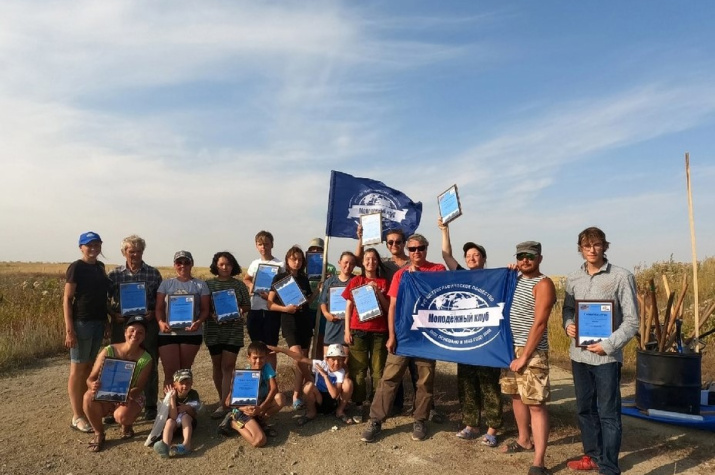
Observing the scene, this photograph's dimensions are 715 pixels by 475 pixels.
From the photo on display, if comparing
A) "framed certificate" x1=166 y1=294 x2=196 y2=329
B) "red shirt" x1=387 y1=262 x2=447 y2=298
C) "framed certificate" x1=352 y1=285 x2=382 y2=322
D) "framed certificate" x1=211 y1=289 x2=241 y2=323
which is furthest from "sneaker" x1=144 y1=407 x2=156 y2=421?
"red shirt" x1=387 y1=262 x2=447 y2=298

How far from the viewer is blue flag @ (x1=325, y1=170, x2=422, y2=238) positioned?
7.97 meters

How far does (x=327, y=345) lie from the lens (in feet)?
21.8

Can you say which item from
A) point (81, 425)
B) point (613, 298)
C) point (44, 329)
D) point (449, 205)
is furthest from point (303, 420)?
point (44, 329)

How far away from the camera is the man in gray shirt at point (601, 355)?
461 centimetres

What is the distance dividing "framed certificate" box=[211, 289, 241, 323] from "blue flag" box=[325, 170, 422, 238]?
2.00 meters

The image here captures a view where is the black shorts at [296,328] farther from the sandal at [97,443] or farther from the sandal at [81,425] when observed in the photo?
the sandal at [81,425]

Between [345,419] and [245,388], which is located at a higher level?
[245,388]

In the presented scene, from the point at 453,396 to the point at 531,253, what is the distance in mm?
3258

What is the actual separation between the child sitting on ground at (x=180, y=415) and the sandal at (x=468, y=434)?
9.39 ft

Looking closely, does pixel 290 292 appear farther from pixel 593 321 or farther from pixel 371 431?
pixel 593 321

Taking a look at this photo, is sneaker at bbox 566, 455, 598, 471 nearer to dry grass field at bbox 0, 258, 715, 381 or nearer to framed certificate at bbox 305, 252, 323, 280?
framed certificate at bbox 305, 252, 323, 280

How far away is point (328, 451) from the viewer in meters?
5.55

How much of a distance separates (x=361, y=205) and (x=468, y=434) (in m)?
3.66

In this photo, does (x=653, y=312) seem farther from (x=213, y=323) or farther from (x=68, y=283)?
(x=68, y=283)
